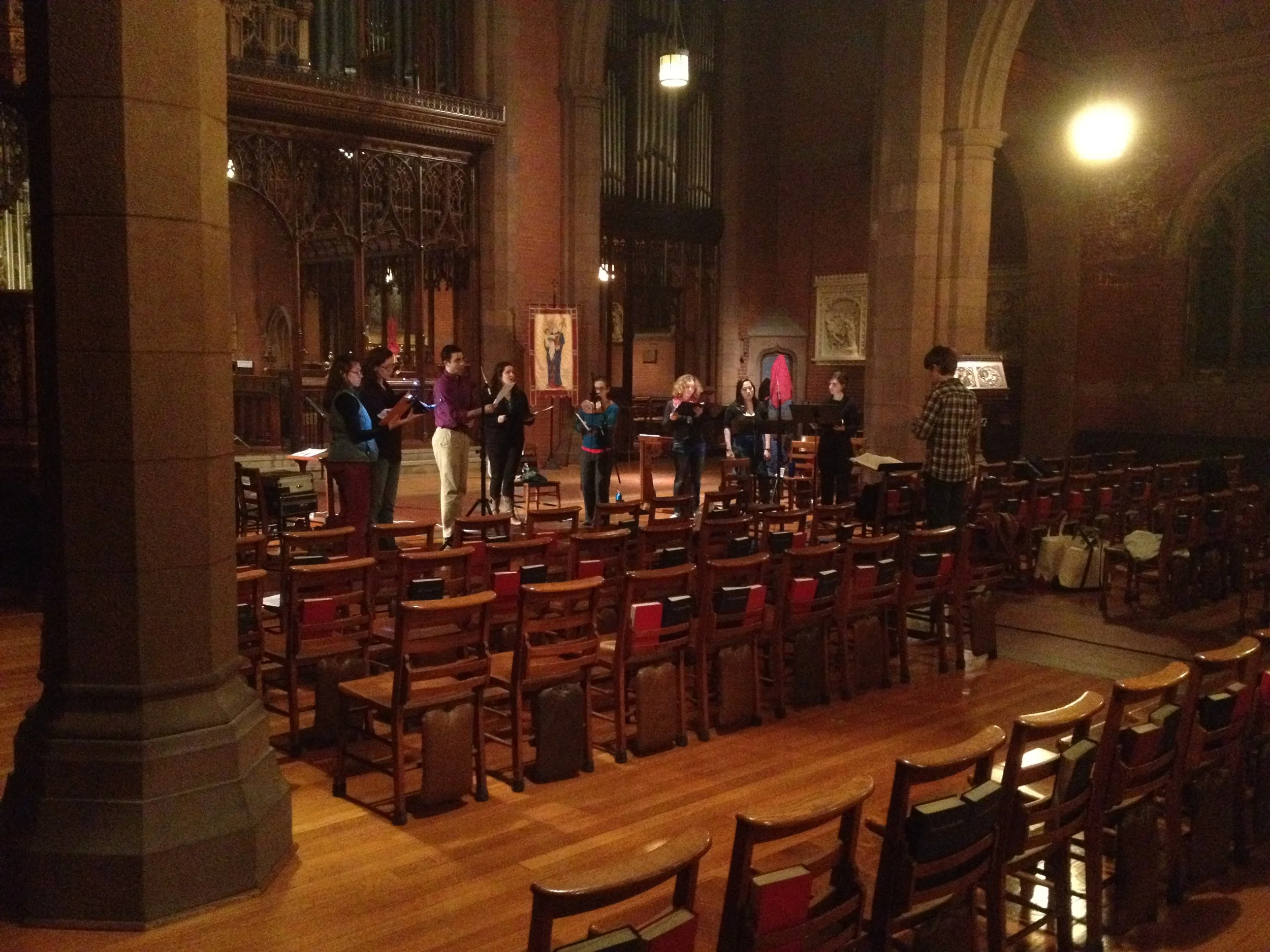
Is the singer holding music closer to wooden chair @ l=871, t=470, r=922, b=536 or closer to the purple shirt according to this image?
the purple shirt

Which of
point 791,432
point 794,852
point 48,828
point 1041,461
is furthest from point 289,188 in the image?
point 794,852

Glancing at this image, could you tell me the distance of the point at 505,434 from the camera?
30.6ft

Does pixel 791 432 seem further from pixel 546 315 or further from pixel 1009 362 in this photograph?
pixel 1009 362

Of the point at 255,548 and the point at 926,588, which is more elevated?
the point at 255,548

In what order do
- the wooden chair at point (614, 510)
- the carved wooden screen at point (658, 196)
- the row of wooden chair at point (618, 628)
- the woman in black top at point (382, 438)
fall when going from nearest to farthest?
the row of wooden chair at point (618, 628) → the wooden chair at point (614, 510) → the woman in black top at point (382, 438) → the carved wooden screen at point (658, 196)

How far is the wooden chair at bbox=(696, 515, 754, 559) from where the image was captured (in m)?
6.43

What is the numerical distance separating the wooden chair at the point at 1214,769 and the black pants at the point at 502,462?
6.22 m

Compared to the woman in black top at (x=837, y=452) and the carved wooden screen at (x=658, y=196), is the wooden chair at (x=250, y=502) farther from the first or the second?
the carved wooden screen at (x=658, y=196)

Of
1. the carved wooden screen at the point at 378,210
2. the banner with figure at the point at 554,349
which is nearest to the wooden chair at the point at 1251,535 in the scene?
the banner with figure at the point at 554,349

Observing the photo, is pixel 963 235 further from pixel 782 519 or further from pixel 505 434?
pixel 782 519

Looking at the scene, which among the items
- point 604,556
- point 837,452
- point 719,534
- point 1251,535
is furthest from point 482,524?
point 1251,535

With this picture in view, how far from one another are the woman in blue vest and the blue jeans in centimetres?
305

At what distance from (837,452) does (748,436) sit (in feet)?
3.57

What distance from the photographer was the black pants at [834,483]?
10.5 m
